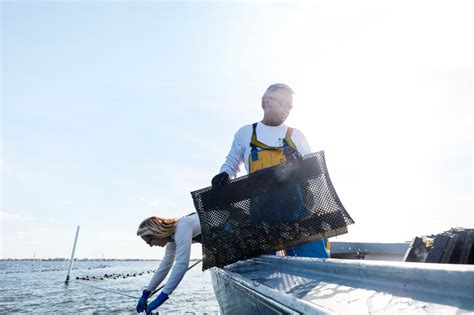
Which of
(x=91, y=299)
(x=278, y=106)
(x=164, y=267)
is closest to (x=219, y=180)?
(x=278, y=106)

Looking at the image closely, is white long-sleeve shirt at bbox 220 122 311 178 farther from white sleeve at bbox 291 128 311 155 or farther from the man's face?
the man's face

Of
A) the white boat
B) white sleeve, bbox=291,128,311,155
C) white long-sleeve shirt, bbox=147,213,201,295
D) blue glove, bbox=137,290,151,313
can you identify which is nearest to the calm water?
blue glove, bbox=137,290,151,313

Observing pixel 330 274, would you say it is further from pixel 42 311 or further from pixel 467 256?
pixel 42 311

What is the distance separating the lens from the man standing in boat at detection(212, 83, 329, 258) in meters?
3.60

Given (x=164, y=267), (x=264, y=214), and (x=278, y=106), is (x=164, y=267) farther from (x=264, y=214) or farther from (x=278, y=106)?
(x=278, y=106)

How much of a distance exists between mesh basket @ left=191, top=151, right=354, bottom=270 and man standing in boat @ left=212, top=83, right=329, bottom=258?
0.53 m

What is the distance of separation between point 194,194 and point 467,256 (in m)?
2.99

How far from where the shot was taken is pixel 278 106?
148 inches

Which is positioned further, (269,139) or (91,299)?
(91,299)

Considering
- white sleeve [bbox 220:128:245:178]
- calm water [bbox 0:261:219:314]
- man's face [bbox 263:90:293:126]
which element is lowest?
calm water [bbox 0:261:219:314]

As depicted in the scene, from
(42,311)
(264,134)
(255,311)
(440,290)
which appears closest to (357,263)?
(440,290)

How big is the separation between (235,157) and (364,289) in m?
2.69

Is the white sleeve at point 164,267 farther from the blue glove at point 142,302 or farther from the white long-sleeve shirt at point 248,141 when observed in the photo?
the white long-sleeve shirt at point 248,141

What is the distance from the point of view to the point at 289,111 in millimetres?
3867
